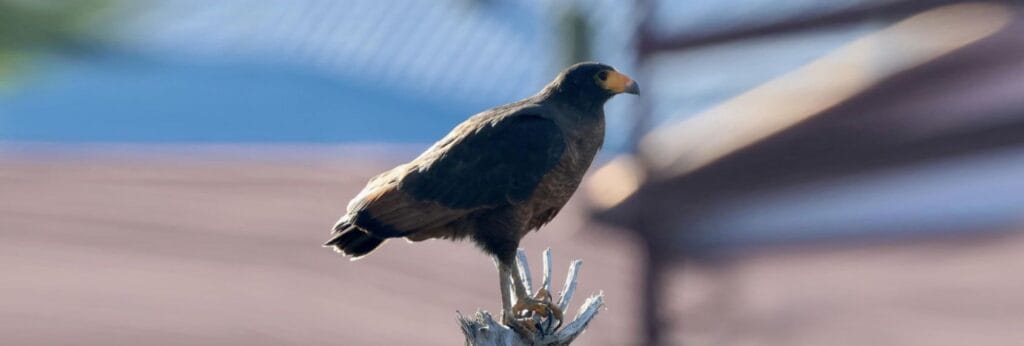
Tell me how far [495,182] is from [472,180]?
62 mm

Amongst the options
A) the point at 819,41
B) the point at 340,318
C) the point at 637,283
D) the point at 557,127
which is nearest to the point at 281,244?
the point at 340,318

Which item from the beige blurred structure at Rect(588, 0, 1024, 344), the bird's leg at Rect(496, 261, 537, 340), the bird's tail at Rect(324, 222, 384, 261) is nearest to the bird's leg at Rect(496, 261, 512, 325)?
the bird's leg at Rect(496, 261, 537, 340)

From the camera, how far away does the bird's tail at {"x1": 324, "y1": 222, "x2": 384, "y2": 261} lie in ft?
13.0

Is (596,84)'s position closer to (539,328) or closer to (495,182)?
(495,182)

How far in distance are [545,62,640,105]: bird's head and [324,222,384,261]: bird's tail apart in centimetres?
68

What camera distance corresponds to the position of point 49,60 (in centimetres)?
477

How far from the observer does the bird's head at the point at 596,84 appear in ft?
13.5

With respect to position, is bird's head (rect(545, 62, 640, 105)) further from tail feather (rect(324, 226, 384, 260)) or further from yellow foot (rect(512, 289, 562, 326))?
tail feather (rect(324, 226, 384, 260))

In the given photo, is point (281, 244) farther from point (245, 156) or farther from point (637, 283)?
point (637, 283)

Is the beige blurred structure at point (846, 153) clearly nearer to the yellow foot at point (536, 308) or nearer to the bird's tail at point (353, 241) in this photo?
the yellow foot at point (536, 308)

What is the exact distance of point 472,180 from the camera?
400 centimetres

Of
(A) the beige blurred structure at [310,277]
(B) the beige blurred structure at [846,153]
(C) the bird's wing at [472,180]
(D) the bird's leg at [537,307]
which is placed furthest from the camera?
(A) the beige blurred structure at [310,277]

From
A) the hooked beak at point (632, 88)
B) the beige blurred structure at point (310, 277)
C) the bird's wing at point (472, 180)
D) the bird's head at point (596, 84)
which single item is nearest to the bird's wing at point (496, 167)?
the bird's wing at point (472, 180)

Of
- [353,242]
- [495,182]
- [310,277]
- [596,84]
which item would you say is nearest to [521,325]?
[495,182]
